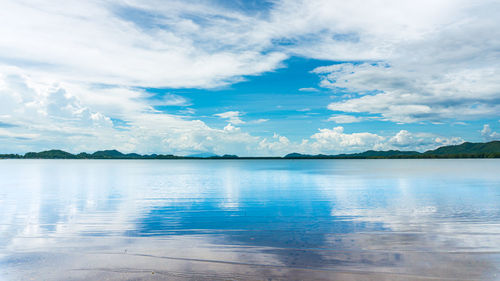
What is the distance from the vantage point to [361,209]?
92.8 ft

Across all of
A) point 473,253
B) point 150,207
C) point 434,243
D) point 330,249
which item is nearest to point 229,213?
point 150,207

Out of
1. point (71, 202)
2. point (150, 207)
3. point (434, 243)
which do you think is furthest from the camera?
point (71, 202)

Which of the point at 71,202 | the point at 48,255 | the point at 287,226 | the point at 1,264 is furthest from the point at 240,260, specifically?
the point at 71,202

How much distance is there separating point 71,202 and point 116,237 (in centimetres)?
2026

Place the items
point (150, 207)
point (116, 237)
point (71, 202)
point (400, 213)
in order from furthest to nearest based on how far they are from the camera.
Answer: point (71, 202)
point (150, 207)
point (400, 213)
point (116, 237)

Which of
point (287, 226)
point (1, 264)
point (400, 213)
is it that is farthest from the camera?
point (400, 213)

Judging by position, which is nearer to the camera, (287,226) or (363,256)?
(363,256)

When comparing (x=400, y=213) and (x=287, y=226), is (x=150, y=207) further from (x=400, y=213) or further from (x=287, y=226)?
(x=400, y=213)

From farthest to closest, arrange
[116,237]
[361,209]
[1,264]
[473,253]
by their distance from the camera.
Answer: [361,209] < [116,237] < [473,253] < [1,264]

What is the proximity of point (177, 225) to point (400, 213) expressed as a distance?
18895 millimetres

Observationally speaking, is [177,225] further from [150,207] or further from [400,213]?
[400,213]

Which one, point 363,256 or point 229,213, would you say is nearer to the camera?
point 363,256

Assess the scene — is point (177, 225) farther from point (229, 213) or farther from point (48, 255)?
point (48, 255)

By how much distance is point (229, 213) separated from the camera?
27219 millimetres
